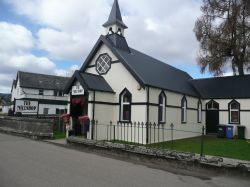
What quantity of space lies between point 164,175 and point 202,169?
1.55m

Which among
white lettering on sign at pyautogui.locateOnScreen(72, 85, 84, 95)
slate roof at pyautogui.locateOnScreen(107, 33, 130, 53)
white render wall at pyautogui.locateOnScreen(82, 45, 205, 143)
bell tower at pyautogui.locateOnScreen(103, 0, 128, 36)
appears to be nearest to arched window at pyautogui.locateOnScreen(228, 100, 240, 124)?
white render wall at pyautogui.locateOnScreen(82, 45, 205, 143)

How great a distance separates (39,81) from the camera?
5566cm

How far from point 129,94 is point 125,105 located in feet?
2.77

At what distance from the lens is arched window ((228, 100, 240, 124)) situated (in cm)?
2378

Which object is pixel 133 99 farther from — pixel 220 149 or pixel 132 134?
pixel 220 149

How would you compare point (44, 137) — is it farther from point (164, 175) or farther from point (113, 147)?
point (164, 175)

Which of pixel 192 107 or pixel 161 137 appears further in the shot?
pixel 192 107

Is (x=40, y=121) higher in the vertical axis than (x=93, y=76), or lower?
lower

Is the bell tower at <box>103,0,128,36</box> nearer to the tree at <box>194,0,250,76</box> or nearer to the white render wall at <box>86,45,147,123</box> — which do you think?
the white render wall at <box>86,45,147,123</box>

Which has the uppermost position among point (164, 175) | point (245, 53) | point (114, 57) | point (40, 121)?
point (245, 53)

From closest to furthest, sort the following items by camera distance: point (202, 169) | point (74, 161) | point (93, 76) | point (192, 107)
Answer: point (202, 169)
point (74, 161)
point (93, 76)
point (192, 107)

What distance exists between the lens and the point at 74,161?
10.3m

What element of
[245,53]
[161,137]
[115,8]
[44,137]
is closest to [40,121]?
[44,137]

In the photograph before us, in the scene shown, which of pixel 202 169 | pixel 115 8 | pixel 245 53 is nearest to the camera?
pixel 202 169
